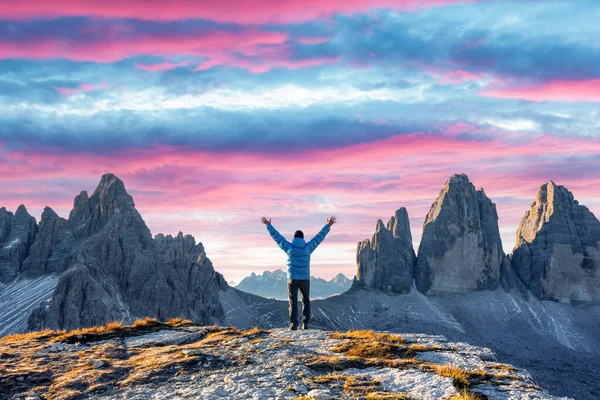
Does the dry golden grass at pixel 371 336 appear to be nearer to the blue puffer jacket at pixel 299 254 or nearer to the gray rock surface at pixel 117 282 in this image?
the blue puffer jacket at pixel 299 254

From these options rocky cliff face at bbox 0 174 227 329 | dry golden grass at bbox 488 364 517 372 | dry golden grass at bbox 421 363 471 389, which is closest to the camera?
dry golden grass at bbox 421 363 471 389

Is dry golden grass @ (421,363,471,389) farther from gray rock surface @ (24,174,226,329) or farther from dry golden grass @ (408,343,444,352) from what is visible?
gray rock surface @ (24,174,226,329)

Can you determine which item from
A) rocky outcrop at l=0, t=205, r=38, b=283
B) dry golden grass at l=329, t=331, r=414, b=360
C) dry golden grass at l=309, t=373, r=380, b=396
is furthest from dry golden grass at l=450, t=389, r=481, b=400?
rocky outcrop at l=0, t=205, r=38, b=283

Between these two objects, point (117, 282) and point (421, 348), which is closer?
point (421, 348)

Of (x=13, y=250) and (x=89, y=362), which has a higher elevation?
(x=13, y=250)

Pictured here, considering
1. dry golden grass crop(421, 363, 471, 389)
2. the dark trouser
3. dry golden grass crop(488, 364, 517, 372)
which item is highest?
the dark trouser

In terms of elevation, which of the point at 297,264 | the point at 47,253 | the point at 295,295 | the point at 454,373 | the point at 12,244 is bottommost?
the point at 454,373

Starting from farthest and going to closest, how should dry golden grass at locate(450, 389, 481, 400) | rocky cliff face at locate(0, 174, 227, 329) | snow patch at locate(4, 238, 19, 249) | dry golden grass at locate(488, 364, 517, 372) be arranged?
snow patch at locate(4, 238, 19, 249) → rocky cliff face at locate(0, 174, 227, 329) → dry golden grass at locate(488, 364, 517, 372) → dry golden grass at locate(450, 389, 481, 400)

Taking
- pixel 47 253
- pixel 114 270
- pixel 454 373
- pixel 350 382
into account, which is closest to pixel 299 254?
pixel 350 382

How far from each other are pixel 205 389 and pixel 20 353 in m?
9.26

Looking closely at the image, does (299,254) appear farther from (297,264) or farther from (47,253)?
(47,253)

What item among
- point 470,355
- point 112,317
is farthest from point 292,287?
point 112,317

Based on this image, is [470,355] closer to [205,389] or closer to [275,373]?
[275,373]

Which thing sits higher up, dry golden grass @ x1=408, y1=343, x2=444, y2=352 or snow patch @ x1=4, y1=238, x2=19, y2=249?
snow patch @ x1=4, y1=238, x2=19, y2=249
